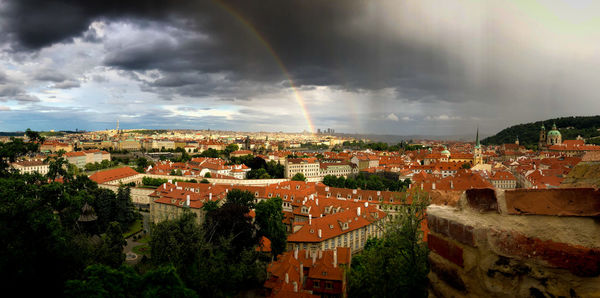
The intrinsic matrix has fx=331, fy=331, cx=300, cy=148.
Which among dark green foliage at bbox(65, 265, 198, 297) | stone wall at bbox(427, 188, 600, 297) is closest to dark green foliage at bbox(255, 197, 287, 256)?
dark green foliage at bbox(65, 265, 198, 297)

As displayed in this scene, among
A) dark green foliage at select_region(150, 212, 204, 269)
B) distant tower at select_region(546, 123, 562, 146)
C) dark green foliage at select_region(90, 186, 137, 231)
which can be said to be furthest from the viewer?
distant tower at select_region(546, 123, 562, 146)

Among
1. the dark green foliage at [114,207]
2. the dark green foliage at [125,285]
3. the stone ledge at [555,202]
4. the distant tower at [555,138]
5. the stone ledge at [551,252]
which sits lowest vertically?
the dark green foliage at [114,207]

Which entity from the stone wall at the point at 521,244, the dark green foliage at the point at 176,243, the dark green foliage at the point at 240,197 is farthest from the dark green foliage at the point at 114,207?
the stone wall at the point at 521,244

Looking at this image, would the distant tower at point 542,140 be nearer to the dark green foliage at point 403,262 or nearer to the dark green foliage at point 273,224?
the dark green foliage at point 273,224

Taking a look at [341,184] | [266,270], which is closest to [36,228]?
[266,270]

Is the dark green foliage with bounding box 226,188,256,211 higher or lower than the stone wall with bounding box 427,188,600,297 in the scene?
lower

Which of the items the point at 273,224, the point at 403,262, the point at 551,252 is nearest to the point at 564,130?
the point at 273,224

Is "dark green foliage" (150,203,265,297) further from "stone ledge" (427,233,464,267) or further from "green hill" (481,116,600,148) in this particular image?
"green hill" (481,116,600,148)

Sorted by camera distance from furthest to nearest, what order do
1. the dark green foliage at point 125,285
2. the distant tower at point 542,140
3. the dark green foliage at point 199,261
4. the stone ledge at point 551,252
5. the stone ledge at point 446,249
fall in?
the distant tower at point 542,140, the dark green foliage at point 199,261, the dark green foliage at point 125,285, the stone ledge at point 446,249, the stone ledge at point 551,252
